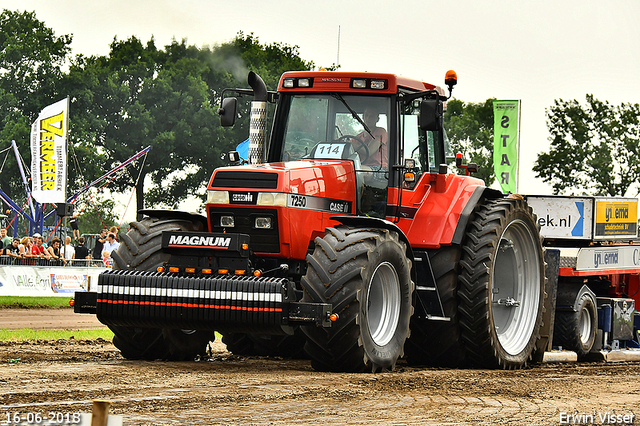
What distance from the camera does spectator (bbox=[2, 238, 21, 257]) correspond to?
2308cm

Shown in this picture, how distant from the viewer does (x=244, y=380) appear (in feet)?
26.2

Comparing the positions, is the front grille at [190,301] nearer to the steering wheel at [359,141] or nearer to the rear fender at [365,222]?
the rear fender at [365,222]

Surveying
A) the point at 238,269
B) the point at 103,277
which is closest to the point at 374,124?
the point at 238,269

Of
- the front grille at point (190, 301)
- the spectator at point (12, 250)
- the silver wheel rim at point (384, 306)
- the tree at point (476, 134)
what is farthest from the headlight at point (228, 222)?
the tree at point (476, 134)

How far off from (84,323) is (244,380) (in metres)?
11.2

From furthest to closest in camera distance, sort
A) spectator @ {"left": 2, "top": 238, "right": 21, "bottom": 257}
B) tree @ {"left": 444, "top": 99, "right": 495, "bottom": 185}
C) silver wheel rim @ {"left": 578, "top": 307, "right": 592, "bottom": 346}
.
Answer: tree @ {"left": 444, "top": 99, "right": 495, "bottom": 185} < spectator @ {"left": 2, "top": 238, "right": 21, "bottom": 257} < silver wheel rim @ {"left": 578, "top": 307, "right": 592, "bottom": 346}

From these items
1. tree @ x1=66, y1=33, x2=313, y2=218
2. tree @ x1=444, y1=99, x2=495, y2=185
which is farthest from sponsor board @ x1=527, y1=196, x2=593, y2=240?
tree @ x1=444, y1=99, x2=495, y2=185

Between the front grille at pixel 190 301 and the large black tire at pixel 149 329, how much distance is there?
0.86 ft

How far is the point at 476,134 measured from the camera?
64562 mm

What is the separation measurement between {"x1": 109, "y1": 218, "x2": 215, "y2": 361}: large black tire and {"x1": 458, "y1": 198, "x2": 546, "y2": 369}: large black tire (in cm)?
303

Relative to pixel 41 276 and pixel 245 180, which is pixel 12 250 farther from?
pixel 245 180

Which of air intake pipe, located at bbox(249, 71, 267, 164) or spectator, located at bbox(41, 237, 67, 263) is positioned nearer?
air intake pipe, located at bbox(249, 71, 267, 164)

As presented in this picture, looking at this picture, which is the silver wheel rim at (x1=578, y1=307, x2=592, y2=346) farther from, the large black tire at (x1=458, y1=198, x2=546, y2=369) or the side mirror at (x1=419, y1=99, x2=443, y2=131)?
the side mirror at (x1=419, y1=99, x2=443, y2=131)

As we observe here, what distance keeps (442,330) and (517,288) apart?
182 cm
